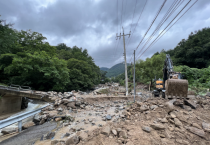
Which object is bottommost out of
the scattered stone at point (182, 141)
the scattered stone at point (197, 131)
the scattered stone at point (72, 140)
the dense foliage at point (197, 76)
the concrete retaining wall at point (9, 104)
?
the concrete retaining wall at point (9, 104)

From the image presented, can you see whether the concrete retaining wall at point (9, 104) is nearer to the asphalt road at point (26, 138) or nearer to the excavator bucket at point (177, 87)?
the asphalt road at point (26, 138)

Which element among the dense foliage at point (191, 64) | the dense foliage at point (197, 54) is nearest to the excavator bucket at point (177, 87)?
the dense foliage at point (191, 64)

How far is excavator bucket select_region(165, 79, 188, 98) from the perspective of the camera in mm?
5605

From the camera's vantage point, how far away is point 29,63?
15555 millimetres

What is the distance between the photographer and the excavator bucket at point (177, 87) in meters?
5.61

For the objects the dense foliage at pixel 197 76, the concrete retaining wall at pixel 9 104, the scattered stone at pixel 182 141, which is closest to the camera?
the scattered stone at pixel 182 141

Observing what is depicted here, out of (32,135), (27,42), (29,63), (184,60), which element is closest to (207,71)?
(184,60)

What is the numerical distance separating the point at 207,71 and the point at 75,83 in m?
25.4

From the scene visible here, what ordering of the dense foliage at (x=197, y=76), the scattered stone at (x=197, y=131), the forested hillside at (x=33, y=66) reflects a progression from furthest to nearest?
1. the dense foliage at (x=197, y=76)
2. the forested hillside at (x=33, y=66)
3. the scattered stone at (x=197, y=131)

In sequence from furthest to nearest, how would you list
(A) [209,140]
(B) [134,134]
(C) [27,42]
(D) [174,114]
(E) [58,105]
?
(C) [27,42]
(E) [58,105]
(D) [174,114]
(B) [134,134]
(A) [209,140]

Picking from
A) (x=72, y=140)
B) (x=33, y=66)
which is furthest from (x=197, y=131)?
(x=33, y=66)

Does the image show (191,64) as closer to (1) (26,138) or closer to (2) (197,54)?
(2) (197,54)

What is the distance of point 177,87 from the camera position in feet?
A: 18.7

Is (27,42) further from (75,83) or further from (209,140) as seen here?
(209,140)
